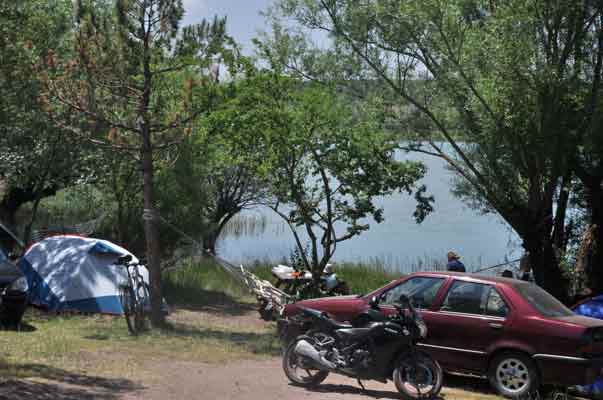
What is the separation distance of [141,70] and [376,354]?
6611 mm

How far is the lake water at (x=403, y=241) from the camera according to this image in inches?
1141

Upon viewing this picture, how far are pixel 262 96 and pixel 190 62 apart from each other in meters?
2.55

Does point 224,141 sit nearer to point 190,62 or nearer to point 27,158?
point 190,62

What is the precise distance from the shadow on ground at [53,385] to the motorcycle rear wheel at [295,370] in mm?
1717

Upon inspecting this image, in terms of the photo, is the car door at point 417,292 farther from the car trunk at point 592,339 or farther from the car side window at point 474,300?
the car trunk at point 592,339

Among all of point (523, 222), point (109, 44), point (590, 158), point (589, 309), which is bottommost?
point (589, 309)

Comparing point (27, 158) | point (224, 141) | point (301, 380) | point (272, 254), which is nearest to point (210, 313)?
point (224, 141)

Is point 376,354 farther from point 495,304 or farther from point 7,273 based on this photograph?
point 7,273

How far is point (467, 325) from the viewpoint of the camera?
10.3 m

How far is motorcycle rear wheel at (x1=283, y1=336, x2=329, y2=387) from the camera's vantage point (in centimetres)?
957

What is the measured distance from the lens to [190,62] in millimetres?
13195

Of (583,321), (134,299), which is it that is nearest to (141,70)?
(134,299)

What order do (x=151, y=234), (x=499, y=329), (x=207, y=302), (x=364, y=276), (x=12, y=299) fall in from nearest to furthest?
(x=499, y=329)
(x=12, y=299)
(x=151, y=234)
(x=207, y=302)
(x=364, y=276)

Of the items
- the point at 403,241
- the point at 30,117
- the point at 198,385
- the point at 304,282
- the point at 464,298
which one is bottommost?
the point at 198,385
